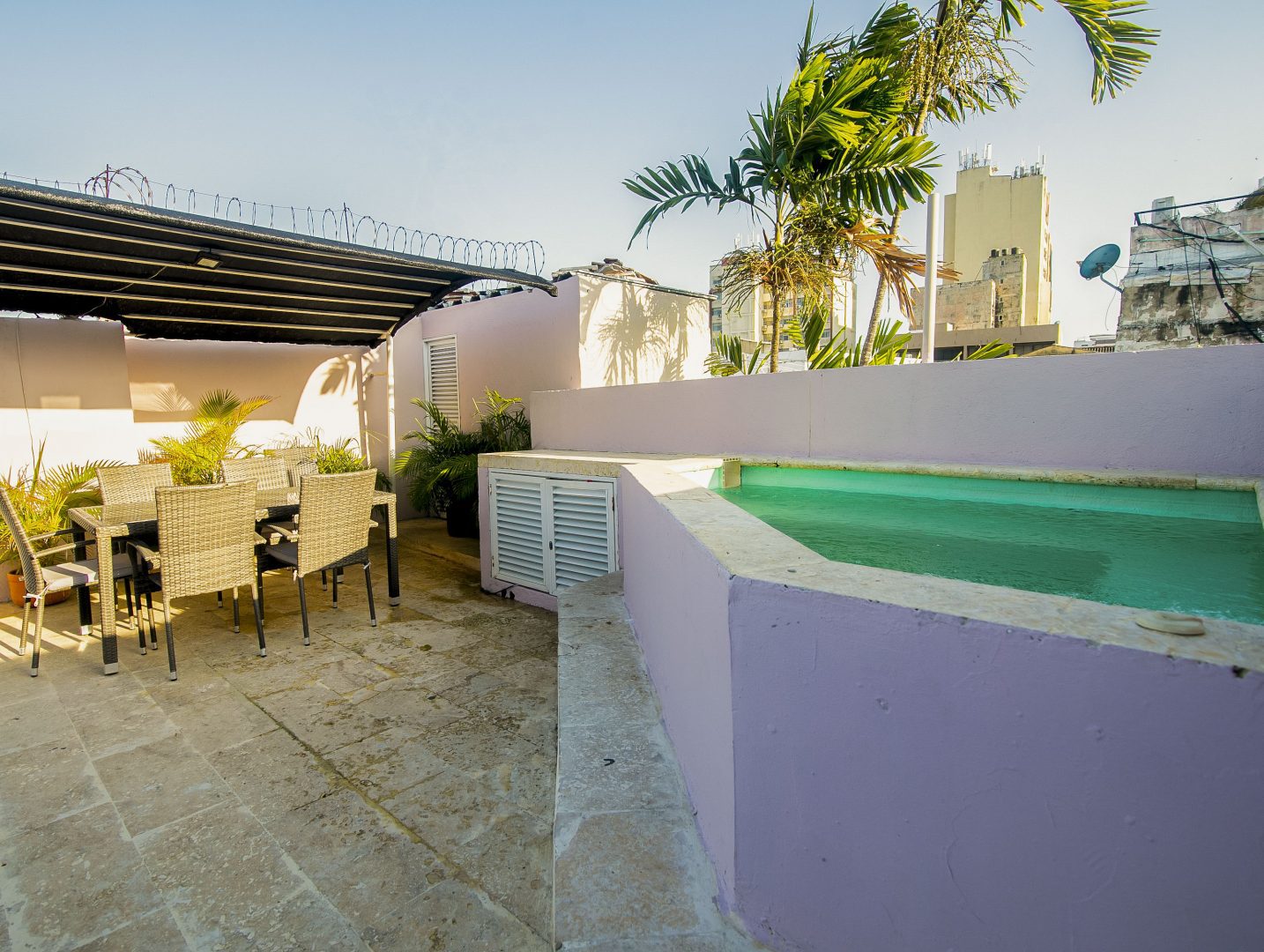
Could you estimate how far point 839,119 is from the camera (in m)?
5.89

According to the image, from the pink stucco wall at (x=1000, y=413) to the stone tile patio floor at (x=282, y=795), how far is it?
2.55 m

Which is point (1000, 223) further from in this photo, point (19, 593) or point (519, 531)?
point (19, 593)

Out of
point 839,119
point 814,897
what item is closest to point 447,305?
point 839,119

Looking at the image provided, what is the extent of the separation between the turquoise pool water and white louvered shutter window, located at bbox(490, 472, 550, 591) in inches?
80.8

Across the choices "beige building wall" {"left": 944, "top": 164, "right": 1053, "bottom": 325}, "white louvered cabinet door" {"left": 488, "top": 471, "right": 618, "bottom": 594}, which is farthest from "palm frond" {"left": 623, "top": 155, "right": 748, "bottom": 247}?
"beige building wall" {"left": 944, "top": 164, "right": 1053, "bottom": 325}

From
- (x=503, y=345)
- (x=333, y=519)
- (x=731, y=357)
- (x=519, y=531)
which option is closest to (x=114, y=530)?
(x=333, y=519)

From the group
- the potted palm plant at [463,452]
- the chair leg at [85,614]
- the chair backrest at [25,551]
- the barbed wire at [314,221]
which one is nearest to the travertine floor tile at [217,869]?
the chair backrest at [25,551]

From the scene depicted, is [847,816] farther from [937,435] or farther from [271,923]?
[937,435]

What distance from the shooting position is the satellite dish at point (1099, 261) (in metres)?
11.1

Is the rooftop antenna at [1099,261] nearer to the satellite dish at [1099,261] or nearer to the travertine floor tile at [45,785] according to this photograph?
the satellite dish at [1099,261]

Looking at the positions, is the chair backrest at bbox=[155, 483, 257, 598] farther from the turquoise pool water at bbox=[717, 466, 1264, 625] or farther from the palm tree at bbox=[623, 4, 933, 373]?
the palm tree at bbox=[623, 4, 933, 373]

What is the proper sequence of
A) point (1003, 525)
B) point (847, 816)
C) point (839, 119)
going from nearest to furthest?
point (847, 816), point (1003, 525), point (839, 119)

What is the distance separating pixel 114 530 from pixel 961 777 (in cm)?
556

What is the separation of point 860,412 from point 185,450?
7581 millimetres
